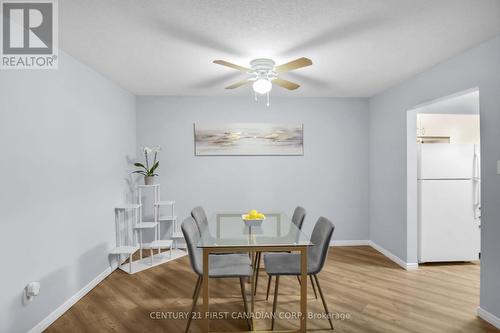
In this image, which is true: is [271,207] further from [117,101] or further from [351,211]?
[117,101]

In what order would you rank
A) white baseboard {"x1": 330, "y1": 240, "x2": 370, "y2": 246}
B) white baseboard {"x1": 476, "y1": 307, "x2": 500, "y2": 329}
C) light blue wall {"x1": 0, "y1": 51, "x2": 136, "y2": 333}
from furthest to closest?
1. white baseboard {"x1": 330, "y1": 240, "x2": 370, "y2": 246}
2. white baseboard {"x1": 476, "y1": 307, "x2": 500, "y2": 329}
3. light blue wall {"x1": 0, "y1": 51, "x2": 136, "y2": 333}

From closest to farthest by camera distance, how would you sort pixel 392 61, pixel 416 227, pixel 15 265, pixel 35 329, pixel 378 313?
pixel 15 265 → pixel 35 329 → pixel 378 313 → pixel 392 61 → pixel 416 227

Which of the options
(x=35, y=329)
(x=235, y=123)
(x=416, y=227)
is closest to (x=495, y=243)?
(x=416, y=227)

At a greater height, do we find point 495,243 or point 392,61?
point 392,61

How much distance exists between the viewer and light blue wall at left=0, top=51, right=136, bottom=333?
2.16m

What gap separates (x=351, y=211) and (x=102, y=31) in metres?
4.25

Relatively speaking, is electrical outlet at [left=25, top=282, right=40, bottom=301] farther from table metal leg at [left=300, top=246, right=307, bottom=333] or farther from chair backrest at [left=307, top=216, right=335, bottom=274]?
chair backrest at [left=307, top=216, right=335, bottom=274]

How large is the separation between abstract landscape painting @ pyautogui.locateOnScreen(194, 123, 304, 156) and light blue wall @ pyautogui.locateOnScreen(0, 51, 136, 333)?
1368 mm

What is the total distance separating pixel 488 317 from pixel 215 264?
2.38 meters

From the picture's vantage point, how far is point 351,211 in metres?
5.03

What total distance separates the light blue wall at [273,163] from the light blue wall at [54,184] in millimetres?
1001

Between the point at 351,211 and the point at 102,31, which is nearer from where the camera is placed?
the point at 102,31

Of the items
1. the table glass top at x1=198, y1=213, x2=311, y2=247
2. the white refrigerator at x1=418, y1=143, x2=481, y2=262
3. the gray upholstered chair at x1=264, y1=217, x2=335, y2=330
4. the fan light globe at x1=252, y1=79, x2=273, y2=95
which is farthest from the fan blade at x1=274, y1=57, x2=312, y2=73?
the white refrigerator at x1=418, y1=143, x2=481, y2=262

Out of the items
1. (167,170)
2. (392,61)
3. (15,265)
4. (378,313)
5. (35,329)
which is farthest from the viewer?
(167,170)
